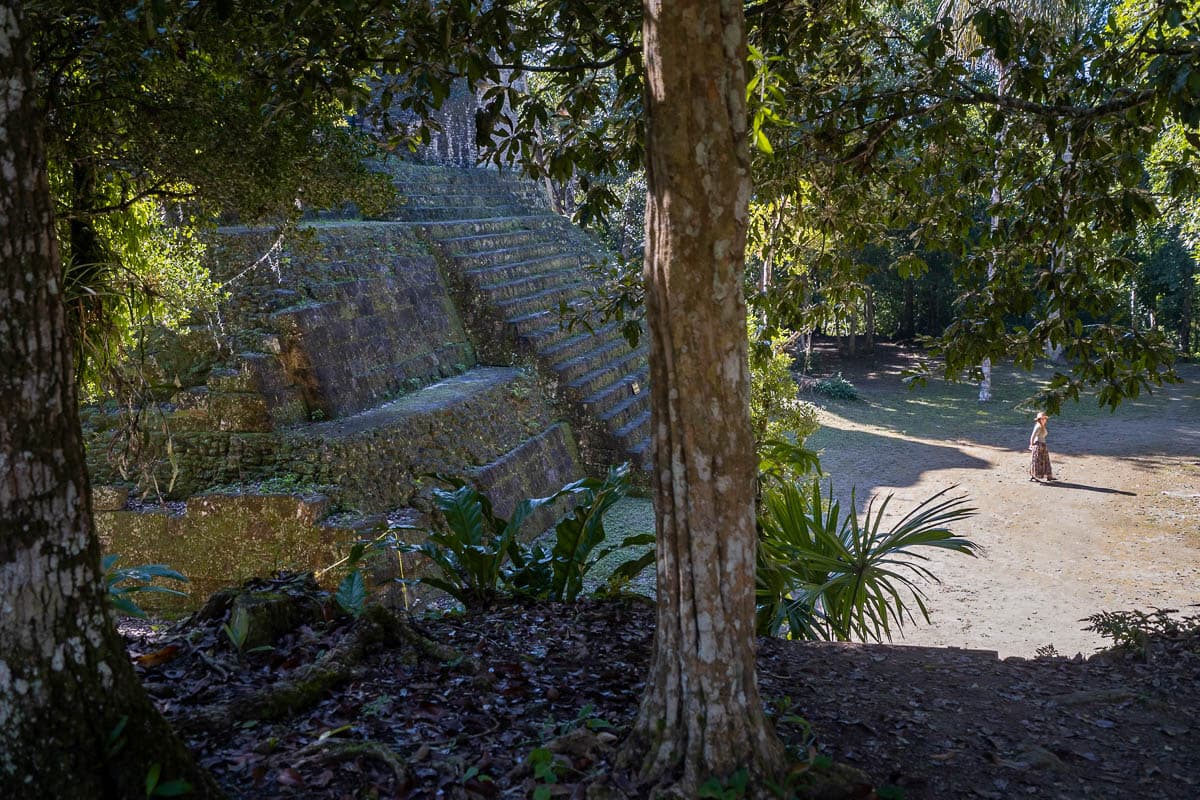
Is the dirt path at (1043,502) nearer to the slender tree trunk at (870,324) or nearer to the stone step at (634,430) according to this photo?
the stone step at (634,430)

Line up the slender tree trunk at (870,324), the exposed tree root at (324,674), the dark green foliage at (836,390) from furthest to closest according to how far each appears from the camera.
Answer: the slender tree trunk at (870,324) < the dark green foliage at (836,390) < the exposed tree root at (324,674)

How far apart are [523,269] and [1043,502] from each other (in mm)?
7434

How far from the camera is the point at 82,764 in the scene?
2.21 metres

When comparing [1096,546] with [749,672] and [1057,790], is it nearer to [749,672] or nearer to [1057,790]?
[1057,790]

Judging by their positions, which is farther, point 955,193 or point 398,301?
point 398,301

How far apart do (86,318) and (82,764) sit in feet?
8.57

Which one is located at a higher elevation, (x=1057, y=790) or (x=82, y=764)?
(x=82, y=764)

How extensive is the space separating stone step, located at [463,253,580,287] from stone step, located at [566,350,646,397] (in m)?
1.68

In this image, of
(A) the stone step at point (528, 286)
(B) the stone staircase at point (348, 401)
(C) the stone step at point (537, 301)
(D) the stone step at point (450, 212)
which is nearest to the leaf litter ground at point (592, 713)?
(B) the stone staircase at point (348, 401)

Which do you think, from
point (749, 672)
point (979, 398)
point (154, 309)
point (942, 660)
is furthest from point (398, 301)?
point (979, 398)

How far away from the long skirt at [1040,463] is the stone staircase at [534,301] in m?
5.33

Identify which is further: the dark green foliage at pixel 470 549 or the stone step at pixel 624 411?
the stone step at pixel 624 411

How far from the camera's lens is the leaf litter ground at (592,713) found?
9.09 ft

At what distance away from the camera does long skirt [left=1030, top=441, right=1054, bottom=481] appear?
12312 mm
